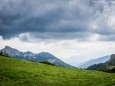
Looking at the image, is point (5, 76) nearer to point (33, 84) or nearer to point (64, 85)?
point (33, 84)

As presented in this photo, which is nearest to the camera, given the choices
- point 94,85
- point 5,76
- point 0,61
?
point 94,85

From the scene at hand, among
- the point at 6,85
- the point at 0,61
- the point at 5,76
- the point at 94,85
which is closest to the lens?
the point at 6,85

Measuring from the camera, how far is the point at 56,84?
115 ft

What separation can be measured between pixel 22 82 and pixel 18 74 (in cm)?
655

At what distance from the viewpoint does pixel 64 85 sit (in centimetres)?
3462

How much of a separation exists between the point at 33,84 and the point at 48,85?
6.23ft

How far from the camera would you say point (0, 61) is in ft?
181

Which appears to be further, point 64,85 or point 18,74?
point 18,74

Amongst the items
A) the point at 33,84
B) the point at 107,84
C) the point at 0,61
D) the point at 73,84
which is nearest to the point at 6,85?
the point at 33,84

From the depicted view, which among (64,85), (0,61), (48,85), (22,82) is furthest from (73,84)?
(0,61)

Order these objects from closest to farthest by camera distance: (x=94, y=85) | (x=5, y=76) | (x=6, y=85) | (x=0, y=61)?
(x=6, y=85) < (x=94, y=85) < (x=5, y=76) < (x=0, y=61)

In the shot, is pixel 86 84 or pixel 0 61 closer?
pixel 86 84

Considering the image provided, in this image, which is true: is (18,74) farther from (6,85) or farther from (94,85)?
(94,85)

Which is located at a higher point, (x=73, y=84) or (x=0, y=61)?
(x=0, y=61)
